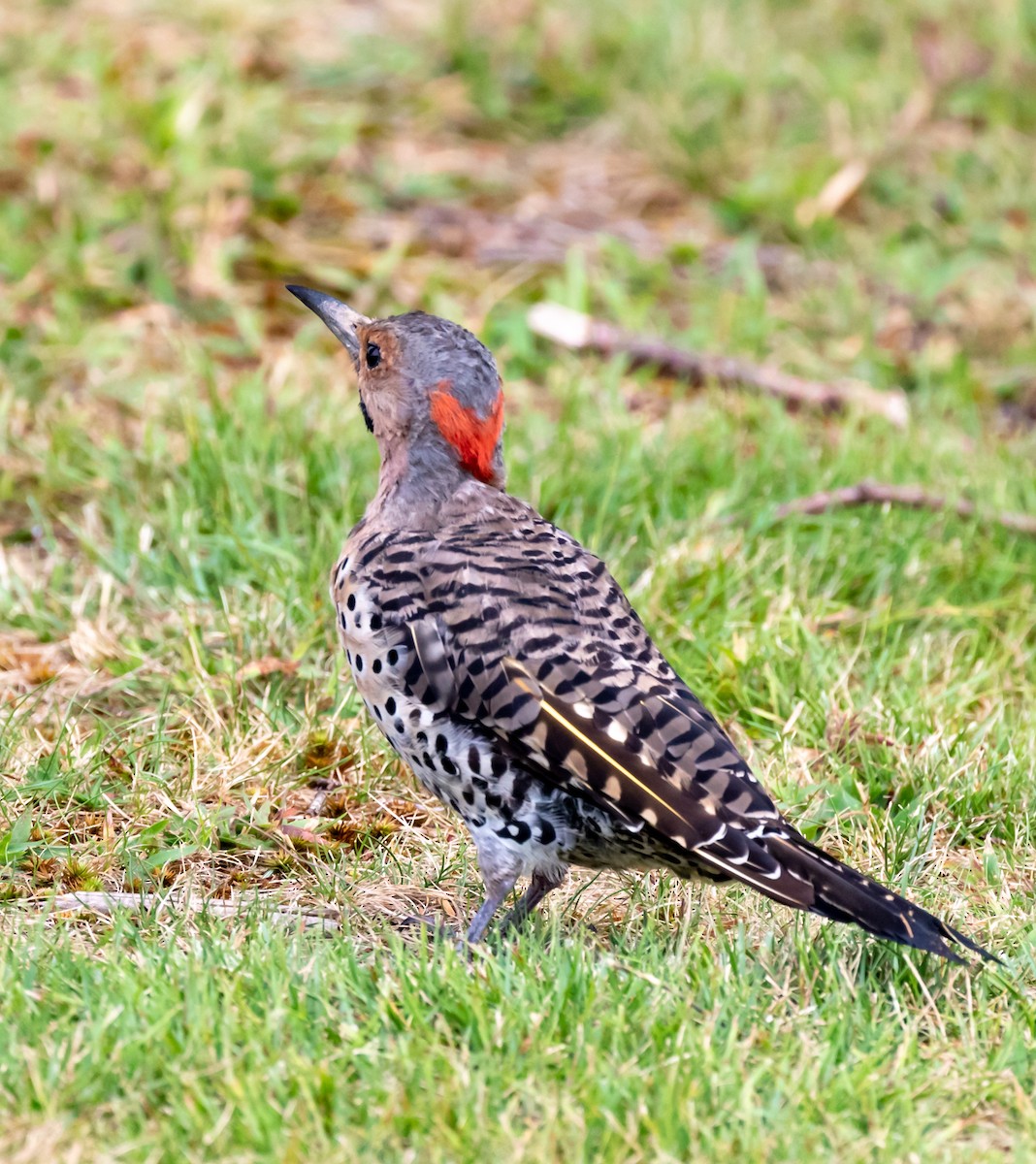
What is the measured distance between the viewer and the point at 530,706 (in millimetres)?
3734

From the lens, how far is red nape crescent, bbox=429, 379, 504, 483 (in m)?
4.31

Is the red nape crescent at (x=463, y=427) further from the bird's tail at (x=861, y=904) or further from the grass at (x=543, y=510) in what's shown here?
the bird's tail at (x=861, y=904)

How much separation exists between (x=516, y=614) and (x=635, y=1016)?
1.03 meters

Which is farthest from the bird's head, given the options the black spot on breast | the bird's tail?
the bird's tail

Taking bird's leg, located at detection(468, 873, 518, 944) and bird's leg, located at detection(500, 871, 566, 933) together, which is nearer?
bird's leg, located at detection(468, 873, 518, 944)

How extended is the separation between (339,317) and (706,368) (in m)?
2.58

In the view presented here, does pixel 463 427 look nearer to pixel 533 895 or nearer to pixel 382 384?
pixel 382 384

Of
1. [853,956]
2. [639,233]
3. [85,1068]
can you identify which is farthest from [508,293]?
[85,1068]

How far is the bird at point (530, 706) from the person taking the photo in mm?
3588

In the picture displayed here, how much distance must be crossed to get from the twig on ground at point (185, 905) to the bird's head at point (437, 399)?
1174mm

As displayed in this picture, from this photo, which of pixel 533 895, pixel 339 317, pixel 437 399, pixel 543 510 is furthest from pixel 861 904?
pixel 543 510

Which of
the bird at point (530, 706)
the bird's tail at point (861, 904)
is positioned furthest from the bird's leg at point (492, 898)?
the bird's tail at point (861, 904)

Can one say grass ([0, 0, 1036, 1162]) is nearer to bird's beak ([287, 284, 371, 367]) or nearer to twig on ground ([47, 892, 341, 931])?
twig on ground ([47, 892, 341, 931])

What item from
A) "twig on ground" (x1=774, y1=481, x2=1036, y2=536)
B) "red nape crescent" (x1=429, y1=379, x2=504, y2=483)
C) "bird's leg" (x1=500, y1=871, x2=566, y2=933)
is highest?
"red nape crescent" (x1=429, y1=379, x2=504, y2=483)
